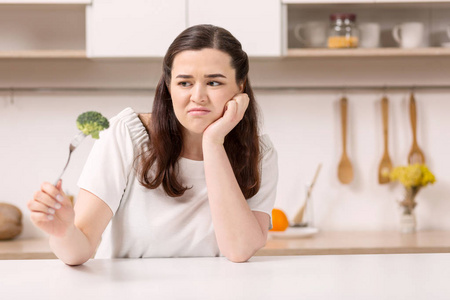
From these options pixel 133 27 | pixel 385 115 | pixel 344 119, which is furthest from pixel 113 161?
pixel 385 115

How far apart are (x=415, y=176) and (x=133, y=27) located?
4.09 ft

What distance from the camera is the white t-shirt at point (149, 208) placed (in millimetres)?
1372

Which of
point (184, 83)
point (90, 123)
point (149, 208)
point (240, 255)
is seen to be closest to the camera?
point (90, 123)

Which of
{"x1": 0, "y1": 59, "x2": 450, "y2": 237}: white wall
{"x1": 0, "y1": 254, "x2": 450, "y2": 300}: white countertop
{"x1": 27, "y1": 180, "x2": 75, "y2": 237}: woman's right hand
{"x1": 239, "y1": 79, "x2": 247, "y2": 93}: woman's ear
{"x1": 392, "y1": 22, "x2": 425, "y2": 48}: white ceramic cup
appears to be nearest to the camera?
{"x1": 0, "y1": 254, "x2": 450, "y2": 300}: white countertop

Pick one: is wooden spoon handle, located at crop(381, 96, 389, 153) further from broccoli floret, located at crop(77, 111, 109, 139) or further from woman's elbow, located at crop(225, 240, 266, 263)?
broccoli floret, located at crop(77, 111, 109, 139)

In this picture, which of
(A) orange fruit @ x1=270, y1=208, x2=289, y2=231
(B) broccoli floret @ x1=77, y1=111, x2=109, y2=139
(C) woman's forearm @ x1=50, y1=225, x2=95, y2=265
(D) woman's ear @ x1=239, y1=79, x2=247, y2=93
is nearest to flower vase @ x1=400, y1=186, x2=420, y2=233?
(A) orange fruit @ x1=270, y1=208, x2=289, y2=231

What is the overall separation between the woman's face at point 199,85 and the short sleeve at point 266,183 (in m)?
0.23

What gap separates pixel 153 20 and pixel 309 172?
3.00 feet

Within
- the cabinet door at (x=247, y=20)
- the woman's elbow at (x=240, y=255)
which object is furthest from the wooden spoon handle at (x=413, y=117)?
the woman's elbow at (x=240, y=255)

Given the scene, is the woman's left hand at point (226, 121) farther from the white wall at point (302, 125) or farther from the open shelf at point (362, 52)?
the white wall at point (302, 125)

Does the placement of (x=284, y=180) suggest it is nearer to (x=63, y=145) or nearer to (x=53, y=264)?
(x=63, y=145)

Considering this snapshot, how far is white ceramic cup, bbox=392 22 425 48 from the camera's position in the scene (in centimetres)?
242

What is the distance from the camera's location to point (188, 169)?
57.2 inches

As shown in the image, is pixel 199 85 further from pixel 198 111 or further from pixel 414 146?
pixel 414 146
